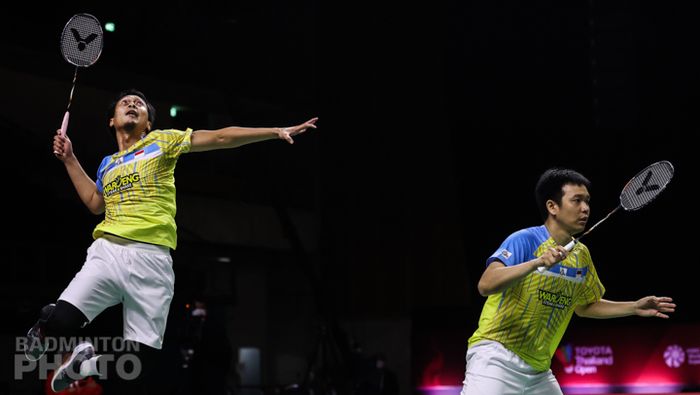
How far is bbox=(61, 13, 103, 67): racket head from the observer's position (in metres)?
5.97

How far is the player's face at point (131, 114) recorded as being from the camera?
5.41 meters

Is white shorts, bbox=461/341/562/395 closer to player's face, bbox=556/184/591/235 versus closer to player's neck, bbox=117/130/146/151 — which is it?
player's face, bbox=556/184/591/235

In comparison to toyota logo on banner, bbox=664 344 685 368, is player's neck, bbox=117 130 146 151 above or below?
above

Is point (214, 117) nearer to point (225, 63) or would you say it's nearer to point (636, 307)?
point (225, 63)

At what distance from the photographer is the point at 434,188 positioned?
2008 centimetres

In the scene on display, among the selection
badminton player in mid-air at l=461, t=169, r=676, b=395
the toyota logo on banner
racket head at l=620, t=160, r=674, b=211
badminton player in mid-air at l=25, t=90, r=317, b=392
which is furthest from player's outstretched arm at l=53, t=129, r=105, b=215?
the toyota logo on banner

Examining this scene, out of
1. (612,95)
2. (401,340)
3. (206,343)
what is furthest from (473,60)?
(401,340)

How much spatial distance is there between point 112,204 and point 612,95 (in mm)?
7676

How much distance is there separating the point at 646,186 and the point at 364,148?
51.8 feet

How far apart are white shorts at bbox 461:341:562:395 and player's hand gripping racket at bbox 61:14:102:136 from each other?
2921 mm

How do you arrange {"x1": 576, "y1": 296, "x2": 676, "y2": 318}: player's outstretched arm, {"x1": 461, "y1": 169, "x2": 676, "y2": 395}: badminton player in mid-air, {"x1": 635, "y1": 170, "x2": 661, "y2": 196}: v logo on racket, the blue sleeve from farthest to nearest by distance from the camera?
1. {"x1": 635, "y1": 170, "x2": 661, "y2": 196}: v logo on racket
2. {"x1": 576, "y1": 296, "x2": 676, "y2": 318}: player's outstretched arm
3. {"x1": 461, "y1": 169, "x2": 676, "y2": 395}: badminton player in mid-air
4. the blue sleeve

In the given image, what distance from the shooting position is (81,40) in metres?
6.02

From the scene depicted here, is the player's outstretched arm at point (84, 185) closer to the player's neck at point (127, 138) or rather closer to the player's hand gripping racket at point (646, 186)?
the player's neck at point (127, 138)

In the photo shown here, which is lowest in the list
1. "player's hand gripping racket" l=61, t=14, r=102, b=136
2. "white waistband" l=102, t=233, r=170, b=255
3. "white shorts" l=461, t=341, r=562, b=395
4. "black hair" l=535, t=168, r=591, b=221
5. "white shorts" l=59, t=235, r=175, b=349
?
"white shorts" l=461, t=341, r=562, b=395
